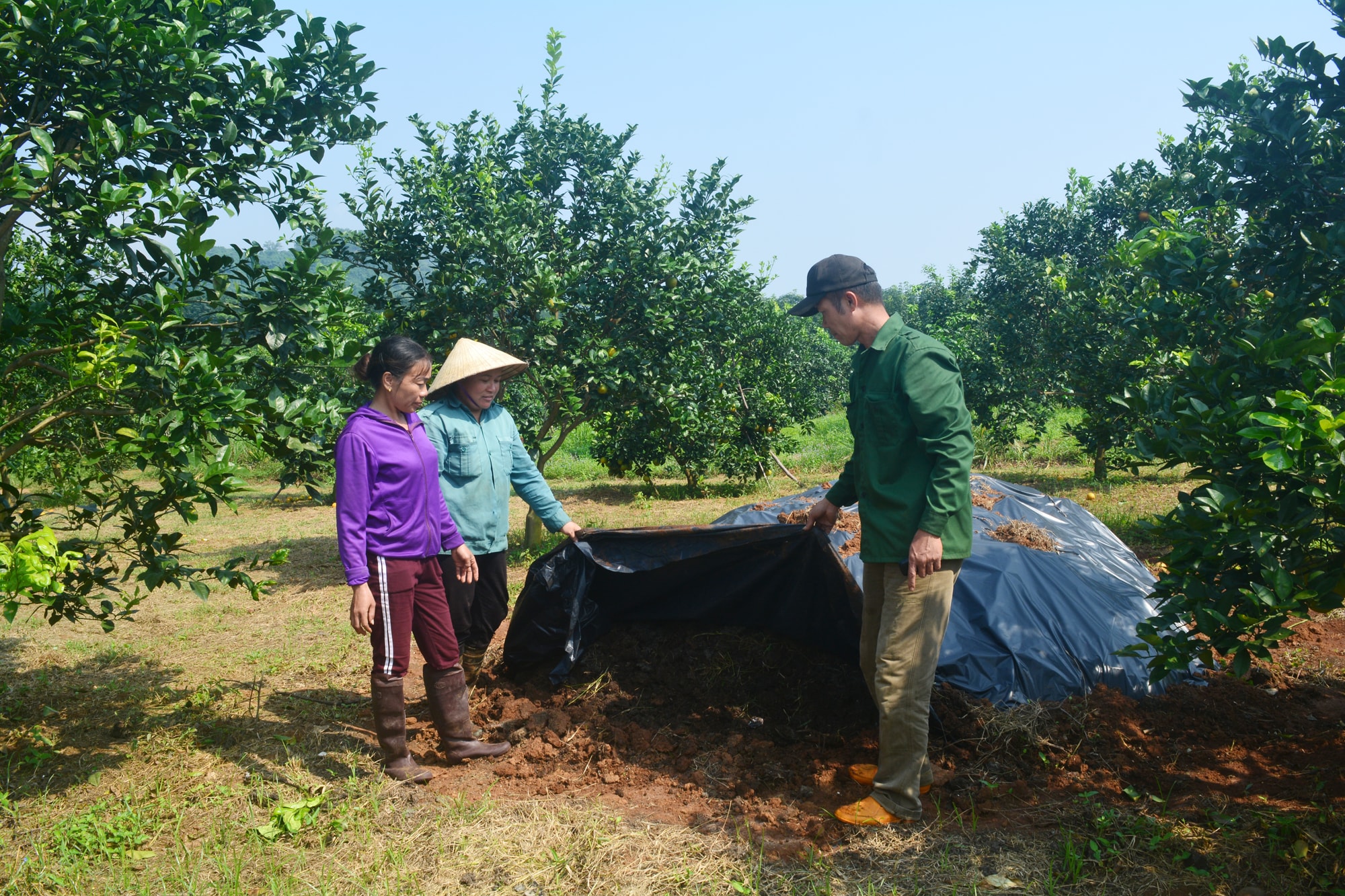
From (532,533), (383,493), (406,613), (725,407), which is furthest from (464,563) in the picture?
(725,407)

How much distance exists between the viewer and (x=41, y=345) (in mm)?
3953

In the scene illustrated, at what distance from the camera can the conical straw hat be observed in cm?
391

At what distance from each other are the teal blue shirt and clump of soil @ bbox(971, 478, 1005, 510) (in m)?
2.78

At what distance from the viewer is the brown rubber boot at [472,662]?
4410 millimetres

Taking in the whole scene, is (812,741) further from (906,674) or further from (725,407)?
(725,407)

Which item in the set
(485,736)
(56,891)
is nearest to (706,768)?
(485,736)

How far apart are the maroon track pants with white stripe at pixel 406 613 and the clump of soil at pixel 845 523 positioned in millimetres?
1897

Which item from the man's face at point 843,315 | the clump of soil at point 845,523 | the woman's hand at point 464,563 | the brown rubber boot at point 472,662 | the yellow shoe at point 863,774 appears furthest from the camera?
the clump of soil at point 845,523

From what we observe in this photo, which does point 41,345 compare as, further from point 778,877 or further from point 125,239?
point 778,877

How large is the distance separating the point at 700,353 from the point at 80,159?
7.81 m

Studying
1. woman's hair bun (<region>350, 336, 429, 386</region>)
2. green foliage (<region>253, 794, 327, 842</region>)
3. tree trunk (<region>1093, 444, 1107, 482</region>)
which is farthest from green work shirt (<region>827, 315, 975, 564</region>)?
tree trunk (<region>1093, 444, 1107, 482</region>)

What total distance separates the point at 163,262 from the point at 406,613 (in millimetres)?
1590

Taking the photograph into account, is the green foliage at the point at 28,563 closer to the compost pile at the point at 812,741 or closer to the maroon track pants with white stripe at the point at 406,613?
the maroon track pants with white stripe at the point at 406,613

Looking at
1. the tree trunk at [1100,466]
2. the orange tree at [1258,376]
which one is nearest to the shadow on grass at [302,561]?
the orange tree at [1258,376]
